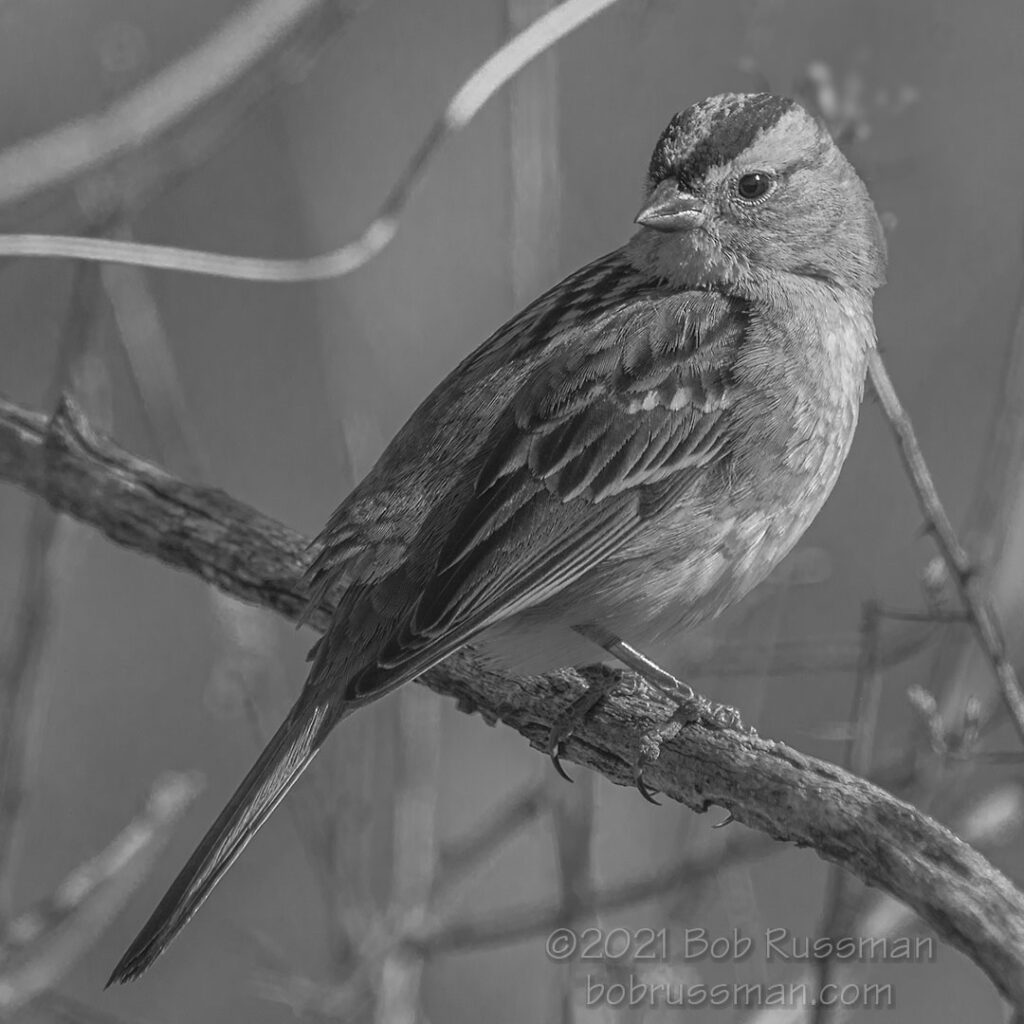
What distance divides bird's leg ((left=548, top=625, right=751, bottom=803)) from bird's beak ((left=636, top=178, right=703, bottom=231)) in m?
1.11

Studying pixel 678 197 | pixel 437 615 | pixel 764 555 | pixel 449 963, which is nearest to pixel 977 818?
pixel 764 555

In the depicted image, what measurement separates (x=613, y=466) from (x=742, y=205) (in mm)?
920

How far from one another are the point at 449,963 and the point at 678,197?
3.19 metres

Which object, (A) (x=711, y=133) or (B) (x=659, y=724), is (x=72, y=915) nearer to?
(B) (x=659, y=724)

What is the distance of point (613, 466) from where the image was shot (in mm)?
4402

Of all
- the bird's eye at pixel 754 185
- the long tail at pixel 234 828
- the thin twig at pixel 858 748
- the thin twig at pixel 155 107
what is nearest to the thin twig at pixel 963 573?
the thin twig at pixel 858 748

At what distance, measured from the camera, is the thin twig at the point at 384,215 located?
3969mm

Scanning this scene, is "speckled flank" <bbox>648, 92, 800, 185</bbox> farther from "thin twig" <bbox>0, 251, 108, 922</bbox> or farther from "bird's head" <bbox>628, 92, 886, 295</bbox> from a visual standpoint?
"thin twig" <bbox>0, 251, 108, 922</bbox>

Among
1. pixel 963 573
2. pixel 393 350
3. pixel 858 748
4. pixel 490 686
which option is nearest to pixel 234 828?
pixel 490 686

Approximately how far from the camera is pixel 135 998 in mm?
6953

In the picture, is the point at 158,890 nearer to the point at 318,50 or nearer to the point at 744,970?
the point at 744,970

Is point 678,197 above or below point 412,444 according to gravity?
above

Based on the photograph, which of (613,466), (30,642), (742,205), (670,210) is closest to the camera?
(30,642)

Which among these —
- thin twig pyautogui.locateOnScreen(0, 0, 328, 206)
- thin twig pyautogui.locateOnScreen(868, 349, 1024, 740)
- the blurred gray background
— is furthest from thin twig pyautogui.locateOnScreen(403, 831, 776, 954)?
thin twig pyautogui.locateOnScreen(0, 0, 328, 206)
